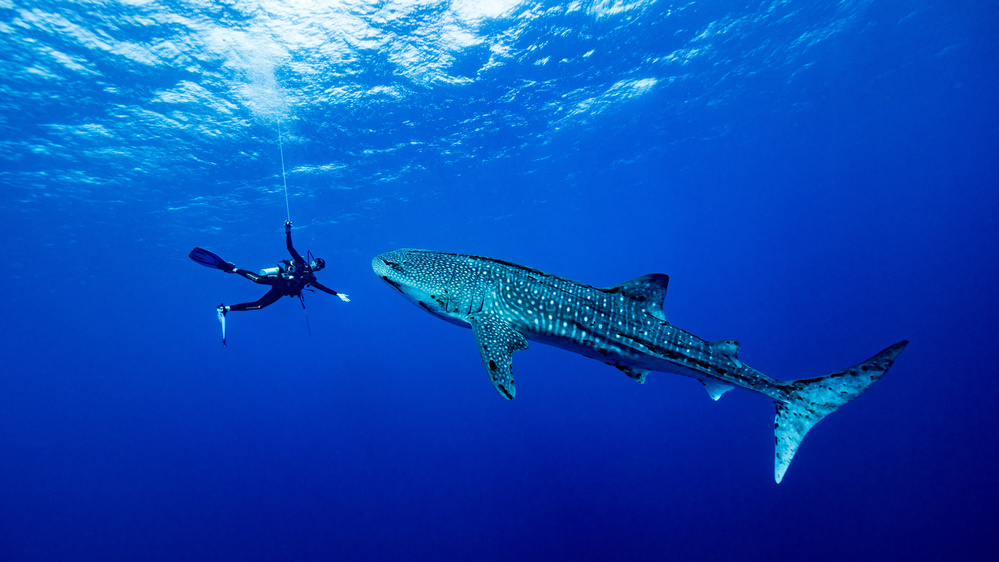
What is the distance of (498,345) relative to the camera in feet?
11.7

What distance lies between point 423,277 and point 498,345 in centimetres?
104

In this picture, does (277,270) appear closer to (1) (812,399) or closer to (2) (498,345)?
(2) (498,345)

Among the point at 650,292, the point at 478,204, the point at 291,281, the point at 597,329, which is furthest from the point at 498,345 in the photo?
the point at 478,204

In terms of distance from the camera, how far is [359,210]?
100 feet

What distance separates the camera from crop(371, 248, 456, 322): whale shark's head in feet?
12.5

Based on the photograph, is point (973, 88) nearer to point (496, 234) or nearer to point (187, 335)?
point (496, 234)

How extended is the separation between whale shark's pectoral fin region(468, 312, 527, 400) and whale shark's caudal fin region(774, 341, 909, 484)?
91.3 inches

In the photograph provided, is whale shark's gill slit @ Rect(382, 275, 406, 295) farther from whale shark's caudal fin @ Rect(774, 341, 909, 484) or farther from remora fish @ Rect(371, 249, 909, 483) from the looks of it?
whale shark's caudal fin @ Rect(774, 341, 909, 484)

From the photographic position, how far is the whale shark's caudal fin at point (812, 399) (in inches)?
124

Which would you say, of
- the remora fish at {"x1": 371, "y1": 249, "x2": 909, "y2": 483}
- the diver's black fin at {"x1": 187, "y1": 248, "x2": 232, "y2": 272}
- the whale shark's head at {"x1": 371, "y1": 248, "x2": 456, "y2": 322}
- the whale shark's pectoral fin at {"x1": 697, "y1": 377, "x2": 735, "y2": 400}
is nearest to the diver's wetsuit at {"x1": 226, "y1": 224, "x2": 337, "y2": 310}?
the diver's black fin at {"x1": 187, "y1": 248, "x2": 232, "y2": 272}

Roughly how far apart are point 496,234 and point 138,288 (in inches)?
1701

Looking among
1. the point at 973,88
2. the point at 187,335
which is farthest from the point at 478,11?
the point at 187,335

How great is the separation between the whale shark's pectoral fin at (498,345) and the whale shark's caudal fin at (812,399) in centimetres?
232

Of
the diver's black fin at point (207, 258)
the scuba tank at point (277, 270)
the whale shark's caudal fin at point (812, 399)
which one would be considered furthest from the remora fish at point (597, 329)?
the scuba tank at point (277, 270)
